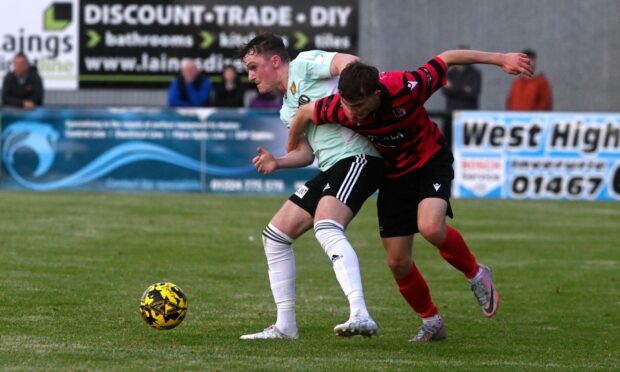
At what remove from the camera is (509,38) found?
91.1 feet

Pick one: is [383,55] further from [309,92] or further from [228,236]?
[309,92]

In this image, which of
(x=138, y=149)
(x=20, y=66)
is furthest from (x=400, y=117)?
(x=20, y=66)

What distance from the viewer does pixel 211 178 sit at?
73.5 ft

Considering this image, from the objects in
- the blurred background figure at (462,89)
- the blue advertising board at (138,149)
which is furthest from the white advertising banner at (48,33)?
the blurred background figure at (462,89)

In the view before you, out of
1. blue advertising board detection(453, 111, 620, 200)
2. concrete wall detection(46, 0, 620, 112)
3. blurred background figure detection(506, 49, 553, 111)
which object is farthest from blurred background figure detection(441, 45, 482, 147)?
→ concrete wall detection(46, 0, 620, 112)

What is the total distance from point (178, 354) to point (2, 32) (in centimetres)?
2032

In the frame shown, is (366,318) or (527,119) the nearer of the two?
(366,318)

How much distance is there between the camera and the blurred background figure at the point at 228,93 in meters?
24.0

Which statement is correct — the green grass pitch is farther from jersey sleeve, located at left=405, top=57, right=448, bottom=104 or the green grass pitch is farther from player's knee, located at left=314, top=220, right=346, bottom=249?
jersey sleeve, located at left=405, top=57, right=448, bottom=104

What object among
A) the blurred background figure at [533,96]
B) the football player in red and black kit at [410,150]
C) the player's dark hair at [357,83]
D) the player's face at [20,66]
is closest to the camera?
the player's dark hair at [357,83]

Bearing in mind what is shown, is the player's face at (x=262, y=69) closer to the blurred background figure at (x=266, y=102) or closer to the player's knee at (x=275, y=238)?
the player's knee at (x=275, y=238)

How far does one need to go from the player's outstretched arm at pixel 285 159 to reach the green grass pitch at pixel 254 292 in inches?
41.1


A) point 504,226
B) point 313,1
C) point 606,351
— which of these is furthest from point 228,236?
point 313,1

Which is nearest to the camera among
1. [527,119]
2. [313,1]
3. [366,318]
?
[366,318]
